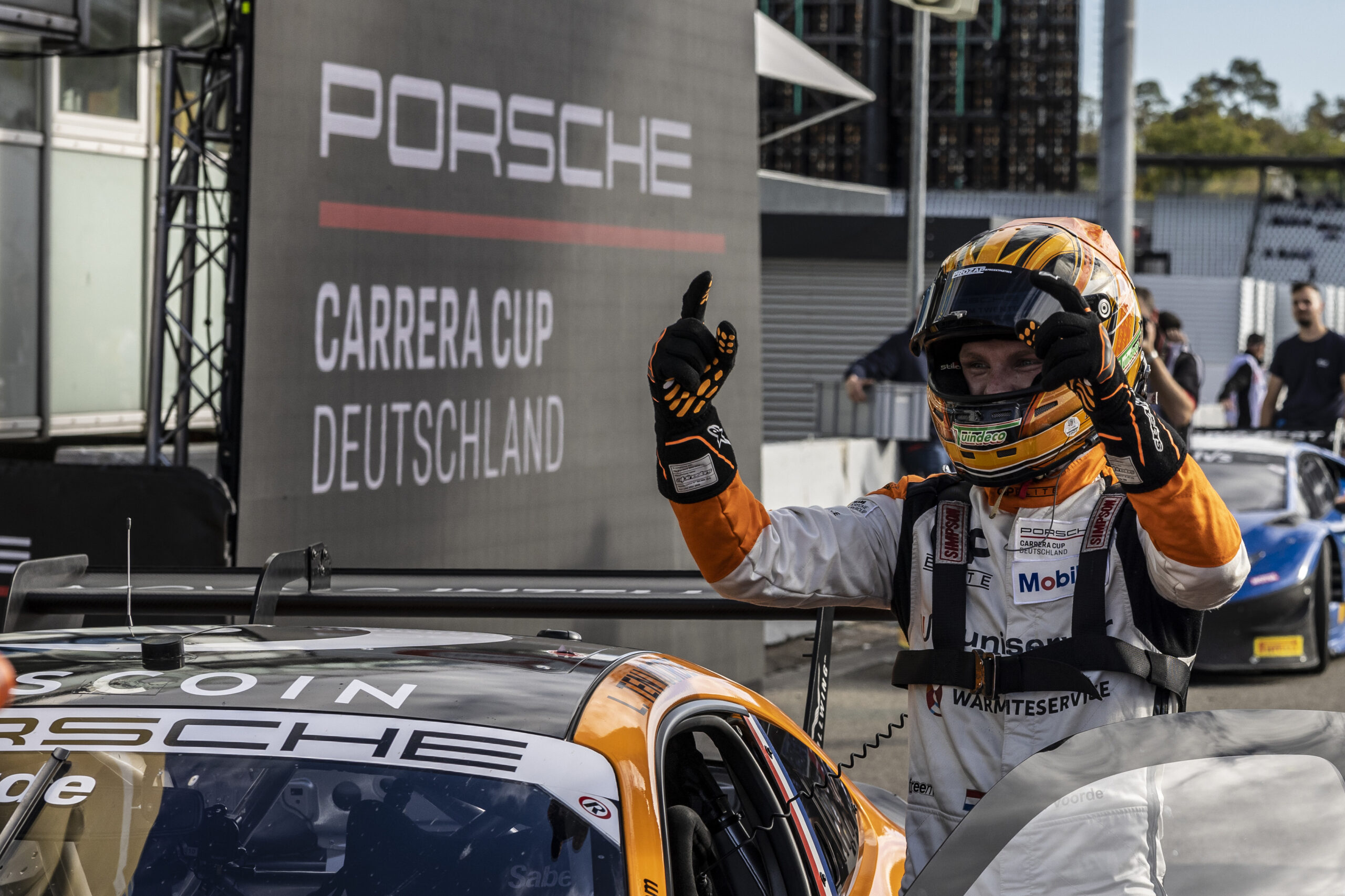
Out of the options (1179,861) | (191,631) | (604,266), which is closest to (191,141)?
(604,266)

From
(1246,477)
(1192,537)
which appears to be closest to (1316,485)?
(1246,477)

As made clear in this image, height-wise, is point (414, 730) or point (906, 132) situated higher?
point (906, 132)

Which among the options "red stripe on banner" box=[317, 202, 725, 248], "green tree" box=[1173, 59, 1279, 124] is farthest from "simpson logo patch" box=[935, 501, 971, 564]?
"green tree" box=[1173, 59, 1279, 124]

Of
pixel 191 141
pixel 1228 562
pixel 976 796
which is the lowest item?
pixel 976 796

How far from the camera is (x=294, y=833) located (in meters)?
2.33

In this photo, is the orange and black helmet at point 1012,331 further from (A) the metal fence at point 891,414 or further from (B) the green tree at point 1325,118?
(B) the green tree at point 1325,118

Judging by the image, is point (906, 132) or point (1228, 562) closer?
point (1228, 562)

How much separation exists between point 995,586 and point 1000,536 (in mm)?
92

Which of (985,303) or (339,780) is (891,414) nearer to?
(985,303)

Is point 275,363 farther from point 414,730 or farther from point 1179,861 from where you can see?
point 1179,861

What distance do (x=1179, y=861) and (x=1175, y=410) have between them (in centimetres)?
716

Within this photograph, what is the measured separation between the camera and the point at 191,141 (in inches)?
267

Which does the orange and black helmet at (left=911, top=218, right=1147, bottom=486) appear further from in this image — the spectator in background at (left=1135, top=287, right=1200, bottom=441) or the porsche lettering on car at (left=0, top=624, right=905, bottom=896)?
the spectator in background at (left=1135, top=287, right=1200, bottom=441)

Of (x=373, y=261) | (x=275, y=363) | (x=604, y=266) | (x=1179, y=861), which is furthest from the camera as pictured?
(x=604, y=266)
